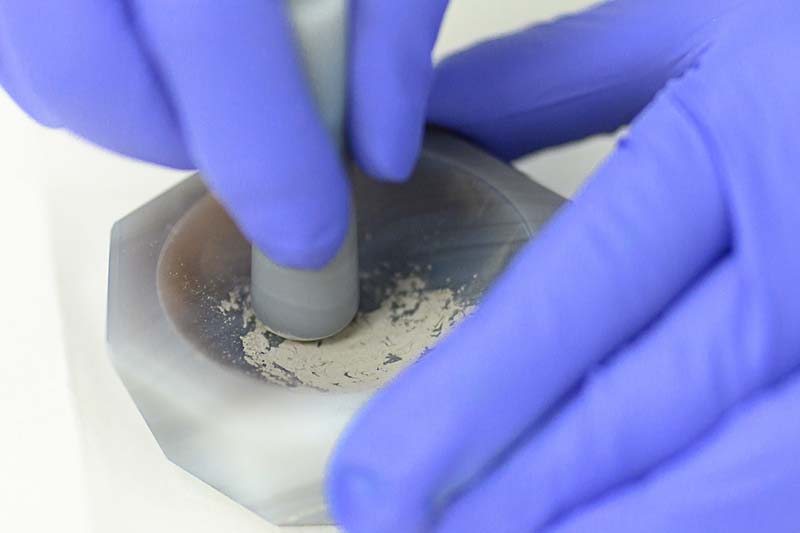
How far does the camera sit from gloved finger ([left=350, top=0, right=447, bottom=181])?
56 centimetres

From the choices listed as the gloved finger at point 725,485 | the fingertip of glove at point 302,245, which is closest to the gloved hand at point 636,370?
the gloved finger at point 725,485

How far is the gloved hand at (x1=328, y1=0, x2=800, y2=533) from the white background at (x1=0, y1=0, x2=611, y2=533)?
0.19 m

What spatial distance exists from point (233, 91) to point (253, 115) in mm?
16

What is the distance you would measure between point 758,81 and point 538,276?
0.19 m

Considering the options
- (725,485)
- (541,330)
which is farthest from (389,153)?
(725,485)

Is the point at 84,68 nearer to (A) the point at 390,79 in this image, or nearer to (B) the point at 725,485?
(A) the point at 390,79

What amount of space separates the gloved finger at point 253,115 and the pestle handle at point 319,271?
2cm

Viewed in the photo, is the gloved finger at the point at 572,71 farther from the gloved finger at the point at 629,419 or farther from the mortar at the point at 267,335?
the gloved finger at the point at 629,419

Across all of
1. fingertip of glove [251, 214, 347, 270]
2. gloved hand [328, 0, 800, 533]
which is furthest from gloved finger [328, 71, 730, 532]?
fingertip of glove [251, 214, 347, 270]

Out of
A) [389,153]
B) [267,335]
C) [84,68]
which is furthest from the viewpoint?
[267,335]

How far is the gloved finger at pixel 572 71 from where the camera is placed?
76cm

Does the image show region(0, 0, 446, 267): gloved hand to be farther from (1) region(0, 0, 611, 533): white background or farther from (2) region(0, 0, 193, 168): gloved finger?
(1) region(0, 0, 611, 533): white background

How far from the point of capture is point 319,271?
65cm

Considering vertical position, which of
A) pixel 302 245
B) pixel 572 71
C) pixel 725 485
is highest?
pixel 572 71
